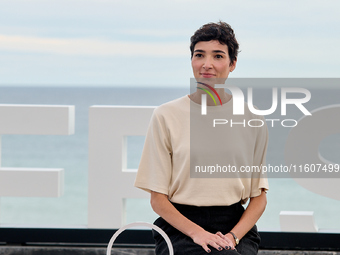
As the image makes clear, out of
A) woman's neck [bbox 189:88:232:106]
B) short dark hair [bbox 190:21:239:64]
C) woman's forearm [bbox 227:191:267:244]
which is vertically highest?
short dark hair [bbox 190:21:239:64]

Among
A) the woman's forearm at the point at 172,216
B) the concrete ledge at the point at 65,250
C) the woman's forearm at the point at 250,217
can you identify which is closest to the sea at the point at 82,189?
the concrete ledge at the point at 65,250

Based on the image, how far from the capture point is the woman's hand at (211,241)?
2.04 m

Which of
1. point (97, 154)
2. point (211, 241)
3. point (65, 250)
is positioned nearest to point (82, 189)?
point (65, 250)

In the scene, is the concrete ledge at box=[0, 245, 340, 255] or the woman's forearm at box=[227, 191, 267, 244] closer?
the woman's forearm at box=[227, 191, 267, 244]

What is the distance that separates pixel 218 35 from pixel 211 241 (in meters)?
0.77

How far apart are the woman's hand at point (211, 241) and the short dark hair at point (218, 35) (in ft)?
2.25

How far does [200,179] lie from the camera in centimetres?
216

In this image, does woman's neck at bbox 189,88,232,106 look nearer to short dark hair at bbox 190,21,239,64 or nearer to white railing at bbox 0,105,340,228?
short dark hair at bbox 190,21,239,64

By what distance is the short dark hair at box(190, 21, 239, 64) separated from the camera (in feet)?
7.35

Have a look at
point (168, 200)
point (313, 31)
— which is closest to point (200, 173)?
point (168, 200)

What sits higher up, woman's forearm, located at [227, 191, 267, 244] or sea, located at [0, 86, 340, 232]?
woman's forearm, located at [227, 191, 267, 244]

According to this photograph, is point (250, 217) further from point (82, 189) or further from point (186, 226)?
point (82, 189)

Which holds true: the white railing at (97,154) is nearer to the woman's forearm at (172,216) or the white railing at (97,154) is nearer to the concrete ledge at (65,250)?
the concrete ledge at (65,250)

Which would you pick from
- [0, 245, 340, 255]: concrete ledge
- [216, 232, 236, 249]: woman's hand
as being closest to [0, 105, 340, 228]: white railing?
[0, 245, 340, 255]: concrete ledge
